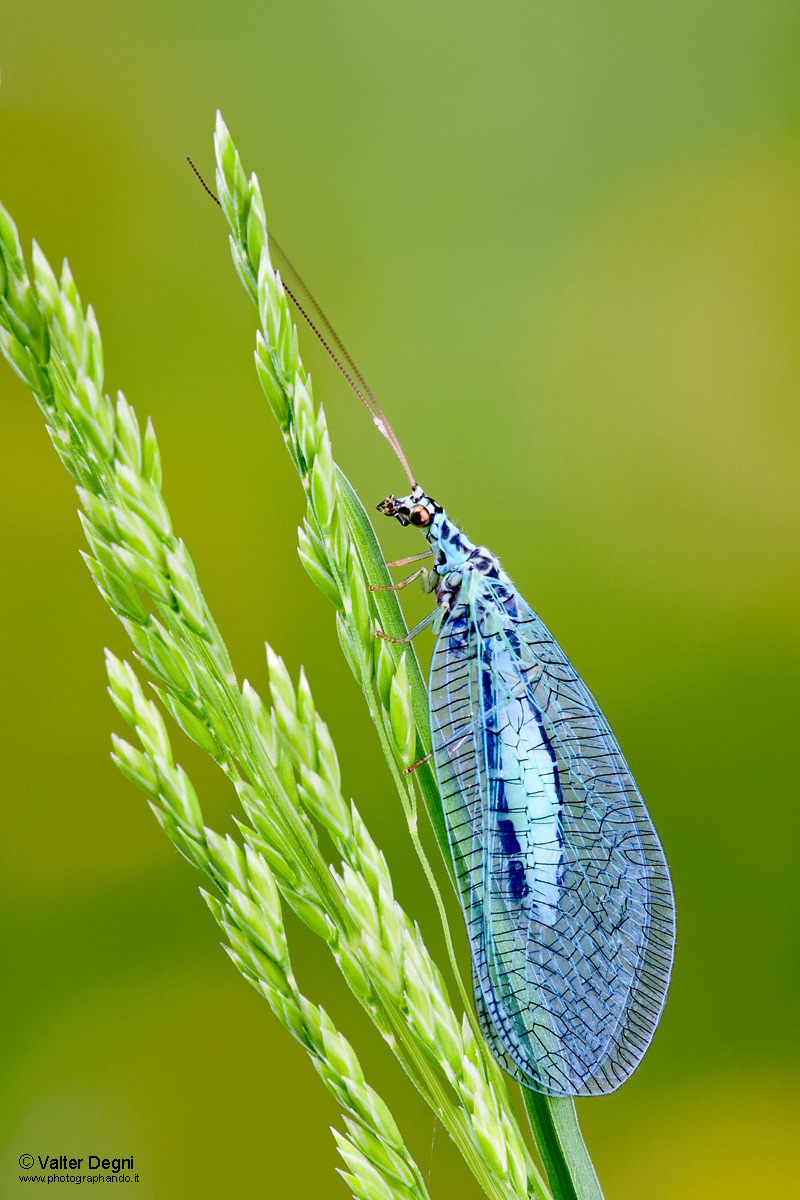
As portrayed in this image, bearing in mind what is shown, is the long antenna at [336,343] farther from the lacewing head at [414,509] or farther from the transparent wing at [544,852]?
the transparent wing at [544,852]

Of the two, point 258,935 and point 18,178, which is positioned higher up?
point 18,178

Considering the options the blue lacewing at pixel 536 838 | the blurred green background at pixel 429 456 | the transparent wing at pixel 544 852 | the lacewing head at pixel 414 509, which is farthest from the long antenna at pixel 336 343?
the blurred green background at pixel 429 456

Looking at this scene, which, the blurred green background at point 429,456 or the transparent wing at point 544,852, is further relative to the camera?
Answer: the blurred green background at point 429,456

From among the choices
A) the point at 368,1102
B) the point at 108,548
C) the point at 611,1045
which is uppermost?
the point at 108,548

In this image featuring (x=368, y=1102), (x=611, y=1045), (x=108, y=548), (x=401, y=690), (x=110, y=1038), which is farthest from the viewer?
(x=110, y=1038)

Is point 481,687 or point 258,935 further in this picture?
point 481,687

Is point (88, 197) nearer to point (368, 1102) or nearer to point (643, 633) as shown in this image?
point (643, 633)

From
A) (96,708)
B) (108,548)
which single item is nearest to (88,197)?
(96,708)

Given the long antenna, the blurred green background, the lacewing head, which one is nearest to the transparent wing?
the lacewing head
